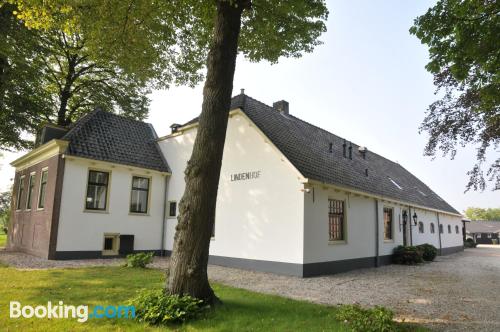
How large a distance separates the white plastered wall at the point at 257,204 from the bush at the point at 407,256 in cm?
833

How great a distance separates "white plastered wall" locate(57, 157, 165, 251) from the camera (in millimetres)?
13297

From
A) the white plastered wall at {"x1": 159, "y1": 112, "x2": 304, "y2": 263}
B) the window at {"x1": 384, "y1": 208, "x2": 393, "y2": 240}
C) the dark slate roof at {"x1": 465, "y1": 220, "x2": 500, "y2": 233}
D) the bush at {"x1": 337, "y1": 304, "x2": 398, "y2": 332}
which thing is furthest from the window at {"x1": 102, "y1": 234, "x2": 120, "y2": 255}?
the dark slate roof at {"x1": 465, "y1": 220, "x2": 500, "y2": 233}

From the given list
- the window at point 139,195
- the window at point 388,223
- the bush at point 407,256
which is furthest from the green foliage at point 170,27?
the bush at point 407,256

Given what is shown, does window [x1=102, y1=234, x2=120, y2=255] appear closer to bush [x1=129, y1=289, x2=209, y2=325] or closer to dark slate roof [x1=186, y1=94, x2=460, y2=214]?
dark slate roof [x1=186, y1=94, x2=460, y2=214]

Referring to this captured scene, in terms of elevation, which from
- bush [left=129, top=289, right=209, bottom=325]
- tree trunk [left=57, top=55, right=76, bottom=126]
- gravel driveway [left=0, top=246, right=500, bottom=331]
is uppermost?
tree trunk [left=57, top=55, right=76, bottom=126]

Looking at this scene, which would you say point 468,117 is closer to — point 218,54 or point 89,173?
point 218,54

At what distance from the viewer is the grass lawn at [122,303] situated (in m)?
5.24

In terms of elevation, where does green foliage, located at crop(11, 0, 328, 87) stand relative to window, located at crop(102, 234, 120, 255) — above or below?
above

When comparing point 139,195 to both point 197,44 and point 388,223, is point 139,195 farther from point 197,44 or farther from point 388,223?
point 388,223

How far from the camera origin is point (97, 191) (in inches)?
568

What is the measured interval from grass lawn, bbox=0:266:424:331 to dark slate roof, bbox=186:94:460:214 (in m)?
5.41

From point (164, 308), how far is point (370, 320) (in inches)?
134

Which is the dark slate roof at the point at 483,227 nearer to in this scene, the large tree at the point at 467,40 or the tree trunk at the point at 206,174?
the large tree at the point at 467,40

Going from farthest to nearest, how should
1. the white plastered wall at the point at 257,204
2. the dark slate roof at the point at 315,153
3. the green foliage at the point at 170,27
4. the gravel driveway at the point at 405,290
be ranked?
the dark slate roof at the point at 315,153 < the white plastered wall at the point at 257,204 < the green foliage at the point at 170,27 < the gravel driveway at the point at 405,290
